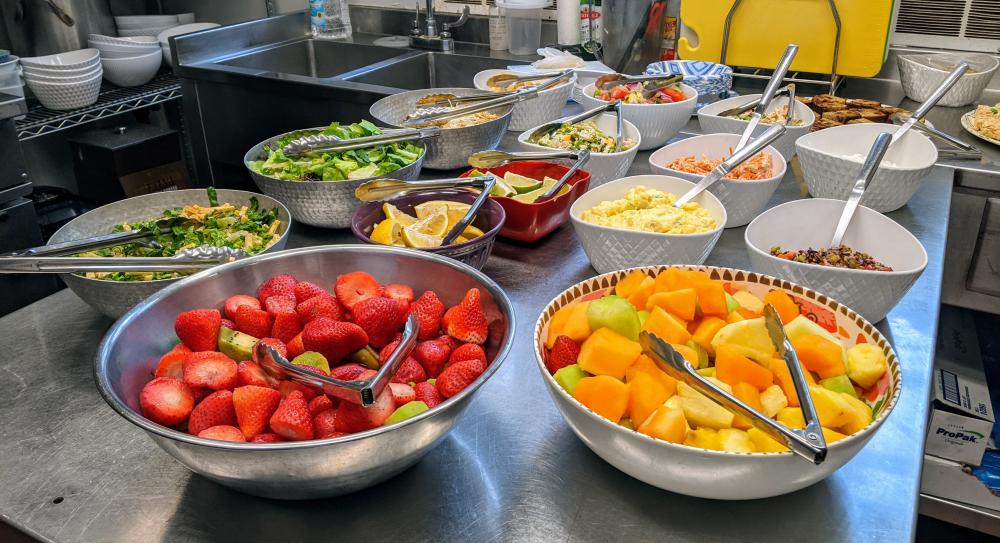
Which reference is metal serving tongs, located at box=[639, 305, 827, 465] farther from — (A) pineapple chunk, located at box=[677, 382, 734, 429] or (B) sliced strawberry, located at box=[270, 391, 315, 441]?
(B) sliced strawberry, located at box=[270, 391, 315, 441]

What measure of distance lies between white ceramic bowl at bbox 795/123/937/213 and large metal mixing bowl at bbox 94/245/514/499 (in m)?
0.91

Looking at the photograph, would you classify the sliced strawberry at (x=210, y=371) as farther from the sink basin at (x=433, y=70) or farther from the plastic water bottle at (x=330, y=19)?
the plastic water bottle at (x=330, y=19)

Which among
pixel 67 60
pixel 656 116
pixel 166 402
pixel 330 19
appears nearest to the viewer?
pixel 166 402

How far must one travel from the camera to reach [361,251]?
1102mm

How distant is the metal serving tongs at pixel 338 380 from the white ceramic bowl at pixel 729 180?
33.4 inches

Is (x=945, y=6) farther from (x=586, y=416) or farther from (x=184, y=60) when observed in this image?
(x=184, y=60)

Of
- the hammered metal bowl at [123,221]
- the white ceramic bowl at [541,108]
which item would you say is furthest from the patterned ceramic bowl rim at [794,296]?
the white ceramic bowl at [541,108]

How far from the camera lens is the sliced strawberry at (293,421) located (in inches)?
30.3

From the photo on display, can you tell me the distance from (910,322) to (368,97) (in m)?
1.75

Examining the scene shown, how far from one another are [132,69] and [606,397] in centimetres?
308

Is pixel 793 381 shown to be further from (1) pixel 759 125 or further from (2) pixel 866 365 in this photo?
(1) pixel 759 125

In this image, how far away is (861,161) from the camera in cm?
150

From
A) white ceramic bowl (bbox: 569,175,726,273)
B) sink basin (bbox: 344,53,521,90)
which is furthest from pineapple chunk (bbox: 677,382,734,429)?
sink basin (bbox: 344,53,521,90)

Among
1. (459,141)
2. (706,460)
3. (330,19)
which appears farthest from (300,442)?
(330,19)
